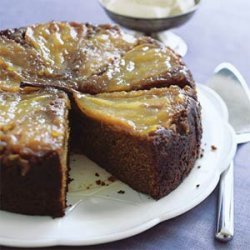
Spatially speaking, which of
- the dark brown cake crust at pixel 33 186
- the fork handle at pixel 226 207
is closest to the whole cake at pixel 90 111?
the dark brown cake crust at pixel 33 186

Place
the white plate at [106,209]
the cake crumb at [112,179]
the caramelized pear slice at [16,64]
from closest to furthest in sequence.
Answer: the white plate at [106,209], the cake crumb at [112,179], the caramelized pear slice at [16,64]

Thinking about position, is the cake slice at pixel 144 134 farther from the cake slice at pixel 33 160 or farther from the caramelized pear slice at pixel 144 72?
the cake slice at pixel 33 160

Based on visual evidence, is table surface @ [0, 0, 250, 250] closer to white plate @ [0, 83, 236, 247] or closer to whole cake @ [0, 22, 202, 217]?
white plate @ [0, 83, 236, 247]

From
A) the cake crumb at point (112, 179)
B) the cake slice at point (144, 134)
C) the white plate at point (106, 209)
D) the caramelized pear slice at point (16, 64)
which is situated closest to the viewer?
the white plate at point (106, 209)

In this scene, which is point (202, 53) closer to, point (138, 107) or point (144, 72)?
point (144, 72)

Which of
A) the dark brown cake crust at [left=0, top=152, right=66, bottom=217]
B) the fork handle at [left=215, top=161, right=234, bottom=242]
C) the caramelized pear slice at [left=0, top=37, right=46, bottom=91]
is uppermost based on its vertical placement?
the caramelized pear slice at [left=0, top=37, right=46, bottom=91]

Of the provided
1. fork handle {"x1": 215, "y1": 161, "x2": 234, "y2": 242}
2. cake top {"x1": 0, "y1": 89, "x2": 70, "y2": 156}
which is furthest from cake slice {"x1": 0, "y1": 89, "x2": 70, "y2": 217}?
fork handle {"x1": 215, "y1": 161, "x2": 234, "y2": 242}

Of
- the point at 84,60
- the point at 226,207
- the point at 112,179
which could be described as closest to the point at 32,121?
the point at 112,179
